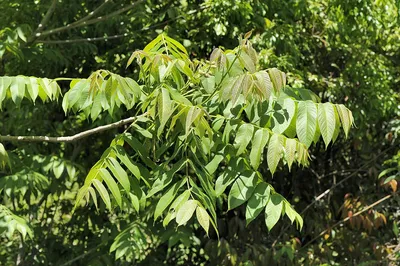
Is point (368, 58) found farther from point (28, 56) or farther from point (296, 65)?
point (28, 56)

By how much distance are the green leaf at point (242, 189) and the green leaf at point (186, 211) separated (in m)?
0.19

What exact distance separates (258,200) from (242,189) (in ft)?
0.26

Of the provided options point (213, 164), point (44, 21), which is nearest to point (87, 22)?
point (44, 21)

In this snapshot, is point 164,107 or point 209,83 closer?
point 164,107

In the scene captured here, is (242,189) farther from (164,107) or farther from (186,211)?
(164,107)

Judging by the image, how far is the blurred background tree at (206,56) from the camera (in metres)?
4.71

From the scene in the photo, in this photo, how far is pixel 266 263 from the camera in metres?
5.07

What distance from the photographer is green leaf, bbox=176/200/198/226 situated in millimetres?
2418

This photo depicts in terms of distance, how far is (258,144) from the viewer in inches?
101

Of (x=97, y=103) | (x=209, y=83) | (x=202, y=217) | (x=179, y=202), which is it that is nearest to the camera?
(x=202, y=217)

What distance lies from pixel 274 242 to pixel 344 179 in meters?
0.90

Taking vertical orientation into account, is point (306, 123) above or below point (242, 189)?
above

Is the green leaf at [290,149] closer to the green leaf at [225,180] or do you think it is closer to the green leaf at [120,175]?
the green leaf at [225,180]

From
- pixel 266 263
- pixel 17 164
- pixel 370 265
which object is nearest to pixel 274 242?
pixel 266 263
